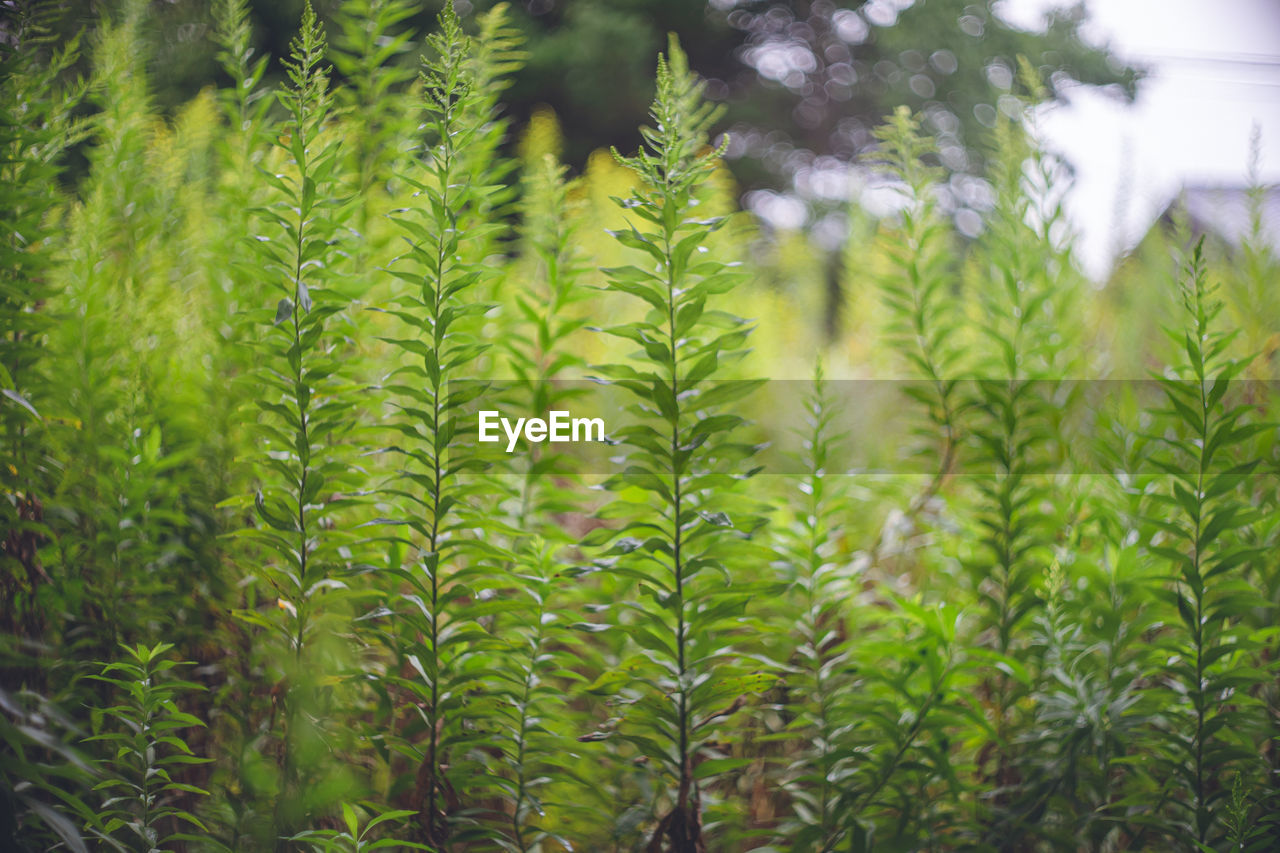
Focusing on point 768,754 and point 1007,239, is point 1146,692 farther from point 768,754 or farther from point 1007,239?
point 1007,239

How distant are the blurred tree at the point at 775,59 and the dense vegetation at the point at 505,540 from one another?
1.40 ft

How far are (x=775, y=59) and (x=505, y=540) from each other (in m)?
1.85

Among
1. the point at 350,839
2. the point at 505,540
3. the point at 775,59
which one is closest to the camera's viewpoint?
the point at 350,839

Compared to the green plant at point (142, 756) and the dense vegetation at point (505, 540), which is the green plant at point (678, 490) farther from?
the green plant at point (142, 756)

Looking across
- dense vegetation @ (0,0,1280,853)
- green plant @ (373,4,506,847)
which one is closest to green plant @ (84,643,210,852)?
dense vegetation @ (0,0,1280,853)

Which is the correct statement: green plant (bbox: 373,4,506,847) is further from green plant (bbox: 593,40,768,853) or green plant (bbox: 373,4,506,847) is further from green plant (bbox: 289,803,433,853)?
green plant (bbox: 593,40,768,853)

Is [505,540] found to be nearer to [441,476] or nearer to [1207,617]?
[441,476]

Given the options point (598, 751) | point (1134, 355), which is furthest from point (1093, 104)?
point (598, 751)

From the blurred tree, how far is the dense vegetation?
0.43 metres

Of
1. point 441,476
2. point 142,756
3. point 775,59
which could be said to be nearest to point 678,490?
point 441,476

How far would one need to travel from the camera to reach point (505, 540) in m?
1.06

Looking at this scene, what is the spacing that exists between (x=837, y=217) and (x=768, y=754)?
2061mm

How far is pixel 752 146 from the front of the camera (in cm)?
253

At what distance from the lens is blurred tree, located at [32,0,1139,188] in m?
1.58
